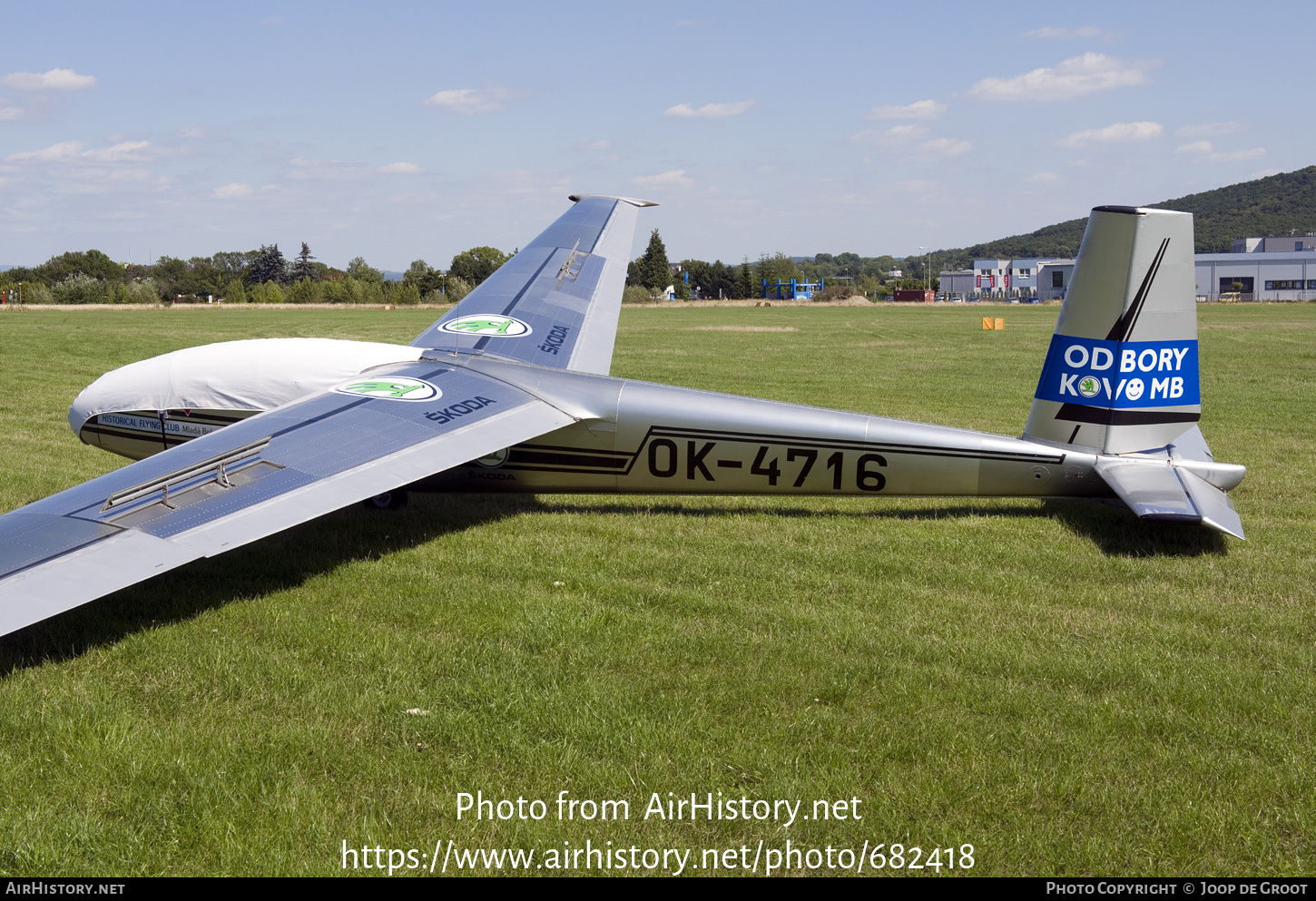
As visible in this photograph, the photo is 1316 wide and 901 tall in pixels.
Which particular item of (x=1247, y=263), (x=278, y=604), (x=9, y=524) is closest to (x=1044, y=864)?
(x=278, y=604)

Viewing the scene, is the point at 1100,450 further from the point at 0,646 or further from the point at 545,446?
the point at 0,646

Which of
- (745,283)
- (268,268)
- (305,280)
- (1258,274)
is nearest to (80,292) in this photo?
(305,280)

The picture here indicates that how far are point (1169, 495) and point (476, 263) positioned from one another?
158 meters

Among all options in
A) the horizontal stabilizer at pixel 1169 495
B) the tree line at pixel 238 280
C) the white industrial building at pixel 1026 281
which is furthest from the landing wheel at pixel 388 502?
the white industrial building at pixel 1026 281

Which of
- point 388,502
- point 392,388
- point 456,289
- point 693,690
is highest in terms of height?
point 456,289

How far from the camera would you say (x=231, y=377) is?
9930mm

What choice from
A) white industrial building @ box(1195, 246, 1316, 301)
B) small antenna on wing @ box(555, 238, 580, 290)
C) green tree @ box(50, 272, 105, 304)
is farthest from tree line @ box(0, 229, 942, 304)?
small antenna on wing @ box(555, 238, 580, 290)

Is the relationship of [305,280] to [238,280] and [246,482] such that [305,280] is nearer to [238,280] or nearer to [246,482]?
[238,280]

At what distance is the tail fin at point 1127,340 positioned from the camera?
8.58 metres

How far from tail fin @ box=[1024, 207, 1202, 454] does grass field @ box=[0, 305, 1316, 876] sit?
105 centimetres

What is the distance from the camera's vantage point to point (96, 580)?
5.28m

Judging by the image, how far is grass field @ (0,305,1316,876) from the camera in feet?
14.1

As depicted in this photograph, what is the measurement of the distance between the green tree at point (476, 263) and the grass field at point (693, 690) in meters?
135

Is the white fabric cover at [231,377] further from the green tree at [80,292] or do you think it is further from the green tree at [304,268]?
the green tree at [304,268]
